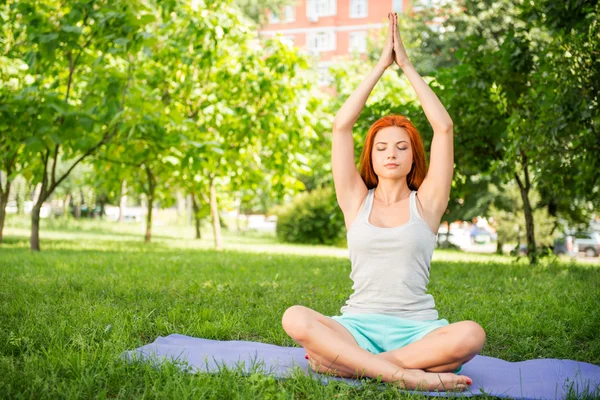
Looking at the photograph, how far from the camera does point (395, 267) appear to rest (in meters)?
3.16

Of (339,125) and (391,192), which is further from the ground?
(339,125)

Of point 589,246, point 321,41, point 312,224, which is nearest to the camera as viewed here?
point 312,224

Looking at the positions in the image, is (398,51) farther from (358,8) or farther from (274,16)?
(358,8)

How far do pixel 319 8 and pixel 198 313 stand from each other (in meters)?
44.2

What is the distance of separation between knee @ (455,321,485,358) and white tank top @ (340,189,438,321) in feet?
1.01

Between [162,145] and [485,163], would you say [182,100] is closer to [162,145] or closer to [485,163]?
[162,145]

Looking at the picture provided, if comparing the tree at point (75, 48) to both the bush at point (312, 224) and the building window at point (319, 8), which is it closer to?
the bush at point (312, 224)

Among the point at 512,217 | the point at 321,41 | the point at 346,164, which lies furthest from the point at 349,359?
the point at 321,41

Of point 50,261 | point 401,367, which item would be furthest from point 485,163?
point 401,367

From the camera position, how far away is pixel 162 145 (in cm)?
998

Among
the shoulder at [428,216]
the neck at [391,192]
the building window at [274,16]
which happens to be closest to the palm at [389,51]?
the neck at [391,192]

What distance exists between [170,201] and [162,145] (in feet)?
23.9

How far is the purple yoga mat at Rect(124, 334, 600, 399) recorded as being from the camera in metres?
2.93

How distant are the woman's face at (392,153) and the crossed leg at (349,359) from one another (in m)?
0.91
